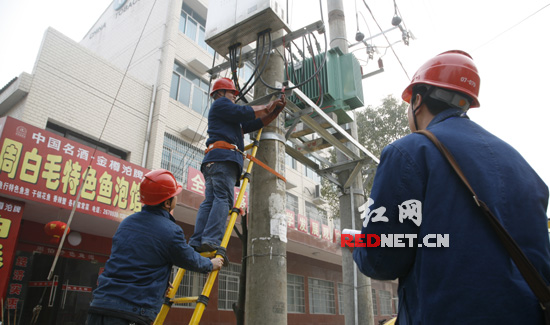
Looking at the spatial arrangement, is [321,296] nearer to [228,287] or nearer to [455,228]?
[228,287]

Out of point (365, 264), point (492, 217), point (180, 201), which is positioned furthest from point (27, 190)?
point (492, 217)

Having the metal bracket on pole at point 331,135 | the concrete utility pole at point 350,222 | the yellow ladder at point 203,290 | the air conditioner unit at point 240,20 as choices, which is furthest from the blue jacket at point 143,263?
the concrete utility pole at point 350,222

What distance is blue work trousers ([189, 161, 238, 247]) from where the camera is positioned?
124 inches

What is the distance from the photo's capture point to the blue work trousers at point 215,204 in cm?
316

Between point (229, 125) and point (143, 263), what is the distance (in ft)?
5.57

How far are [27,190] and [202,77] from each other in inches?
355

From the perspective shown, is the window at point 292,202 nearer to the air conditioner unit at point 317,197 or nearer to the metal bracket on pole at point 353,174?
the air conditioner unit at point 317,197

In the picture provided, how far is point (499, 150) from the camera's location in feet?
4.51

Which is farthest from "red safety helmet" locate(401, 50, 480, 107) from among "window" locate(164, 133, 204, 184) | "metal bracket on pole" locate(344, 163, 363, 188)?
"window" locate(164, 133, 204, 184)

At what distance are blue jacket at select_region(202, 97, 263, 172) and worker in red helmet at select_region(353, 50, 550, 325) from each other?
2.27 m

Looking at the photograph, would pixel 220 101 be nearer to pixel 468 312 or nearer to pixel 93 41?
pixel 468 312

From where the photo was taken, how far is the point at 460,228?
1227 millimetres

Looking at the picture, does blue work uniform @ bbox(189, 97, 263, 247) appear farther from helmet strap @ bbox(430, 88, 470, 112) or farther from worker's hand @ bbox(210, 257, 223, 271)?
helmet strap @ bbox(430, 88, 470, 112)

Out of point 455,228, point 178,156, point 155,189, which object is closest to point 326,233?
point 178,156
